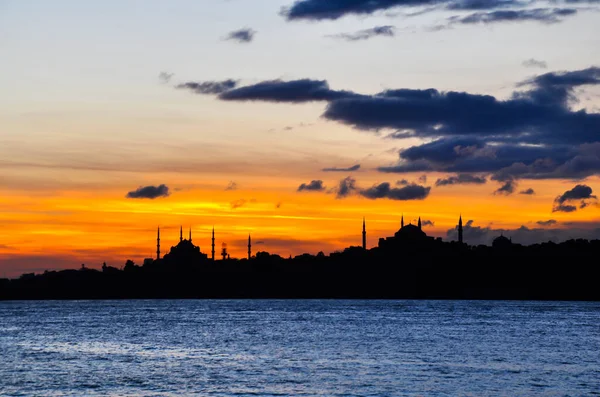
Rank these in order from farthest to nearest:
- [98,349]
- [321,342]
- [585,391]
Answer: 1. [321,342]
2. [98,349]
3. [585,391]

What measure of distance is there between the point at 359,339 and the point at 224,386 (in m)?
55.9

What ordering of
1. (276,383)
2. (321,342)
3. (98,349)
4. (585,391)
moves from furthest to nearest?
(321,342) → (98,349) → (276,383) → (585,391)

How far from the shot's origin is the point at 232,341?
123 metres

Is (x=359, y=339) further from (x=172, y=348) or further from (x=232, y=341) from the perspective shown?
(x=172, y=348)

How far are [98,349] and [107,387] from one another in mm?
40496

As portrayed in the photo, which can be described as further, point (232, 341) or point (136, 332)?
point (136, 332)

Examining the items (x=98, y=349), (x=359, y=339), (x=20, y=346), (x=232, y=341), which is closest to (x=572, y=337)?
(x=359, y=339)

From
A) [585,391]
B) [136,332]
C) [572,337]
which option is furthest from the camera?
[136,332]

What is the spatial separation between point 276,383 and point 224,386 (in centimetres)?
428

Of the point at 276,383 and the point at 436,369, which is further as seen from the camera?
the point at 436,369

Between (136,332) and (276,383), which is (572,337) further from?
(276,383)

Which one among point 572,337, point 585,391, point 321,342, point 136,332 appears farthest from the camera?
point 136,332

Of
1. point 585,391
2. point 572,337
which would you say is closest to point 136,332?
point 572,337

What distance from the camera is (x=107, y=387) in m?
68.2
